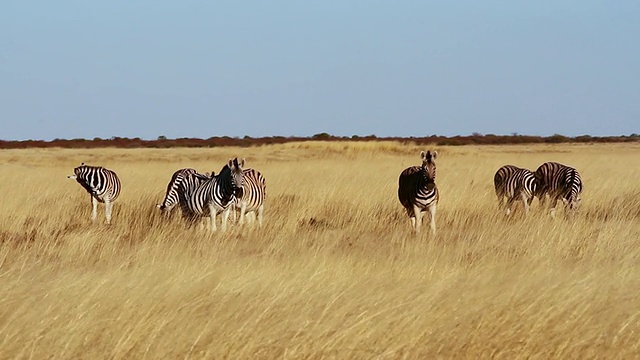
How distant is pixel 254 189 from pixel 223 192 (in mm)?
1165

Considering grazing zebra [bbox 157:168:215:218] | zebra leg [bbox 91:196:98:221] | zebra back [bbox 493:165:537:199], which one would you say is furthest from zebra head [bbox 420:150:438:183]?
zebra leg [bbox 91:196:98:221]

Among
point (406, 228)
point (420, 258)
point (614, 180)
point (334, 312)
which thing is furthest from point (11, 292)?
point (614, 180)

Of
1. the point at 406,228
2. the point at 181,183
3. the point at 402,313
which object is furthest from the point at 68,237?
the point at 402,313

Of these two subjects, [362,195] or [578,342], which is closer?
[578,342]

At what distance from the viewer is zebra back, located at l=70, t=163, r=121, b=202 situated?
14.9 m

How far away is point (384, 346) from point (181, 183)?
880 cm

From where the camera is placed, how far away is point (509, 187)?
14.8m

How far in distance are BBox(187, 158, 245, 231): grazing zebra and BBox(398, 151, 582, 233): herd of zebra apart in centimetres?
241

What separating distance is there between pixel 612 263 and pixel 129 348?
4.49 m

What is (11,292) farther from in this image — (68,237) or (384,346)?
(68,237)

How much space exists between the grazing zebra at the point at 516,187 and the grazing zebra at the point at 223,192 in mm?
4689

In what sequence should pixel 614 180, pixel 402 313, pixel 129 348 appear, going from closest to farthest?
pixel 129 348 → pixel 402 313 → pixel 614 180

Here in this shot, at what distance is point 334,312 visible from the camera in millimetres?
5238

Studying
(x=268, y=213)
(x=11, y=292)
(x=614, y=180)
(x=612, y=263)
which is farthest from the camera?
(x=614, y=180)
